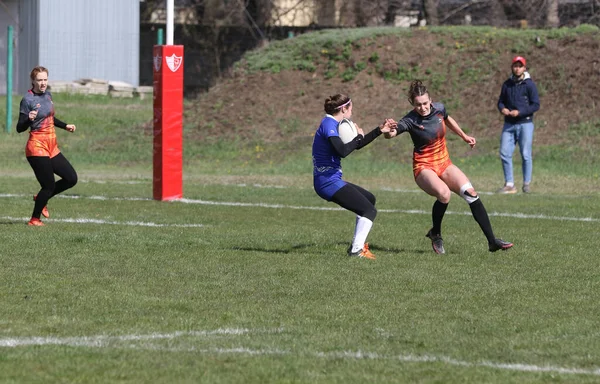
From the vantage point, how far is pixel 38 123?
14.3m

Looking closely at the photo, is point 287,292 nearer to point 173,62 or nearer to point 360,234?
point 360,234

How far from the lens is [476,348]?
24.0 feet

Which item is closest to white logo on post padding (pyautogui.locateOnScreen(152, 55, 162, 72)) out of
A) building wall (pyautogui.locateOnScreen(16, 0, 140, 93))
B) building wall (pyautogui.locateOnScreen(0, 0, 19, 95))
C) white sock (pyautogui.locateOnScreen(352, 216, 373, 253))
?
white sock (pyautogui.locateOnScreen(352, 216, 373, 253))

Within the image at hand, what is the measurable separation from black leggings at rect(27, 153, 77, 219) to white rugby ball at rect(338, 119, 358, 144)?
4.22 m

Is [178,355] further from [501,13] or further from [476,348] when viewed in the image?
[501,13]

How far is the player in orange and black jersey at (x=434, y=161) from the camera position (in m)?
12.0

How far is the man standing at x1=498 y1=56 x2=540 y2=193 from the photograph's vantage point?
784 inches

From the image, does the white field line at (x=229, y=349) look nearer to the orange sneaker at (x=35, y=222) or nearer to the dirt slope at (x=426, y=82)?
the orange sneaker at (x=35, y=222)

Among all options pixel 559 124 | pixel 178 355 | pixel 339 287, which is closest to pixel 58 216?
pixel 339 287

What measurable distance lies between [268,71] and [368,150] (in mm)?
5779

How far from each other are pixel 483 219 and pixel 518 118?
8.53m

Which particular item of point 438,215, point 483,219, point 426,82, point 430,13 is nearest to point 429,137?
point 438,215

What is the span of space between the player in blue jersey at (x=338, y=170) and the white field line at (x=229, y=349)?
3.79 metres

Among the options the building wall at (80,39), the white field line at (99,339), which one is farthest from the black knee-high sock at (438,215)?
the building wall at (80,39)
